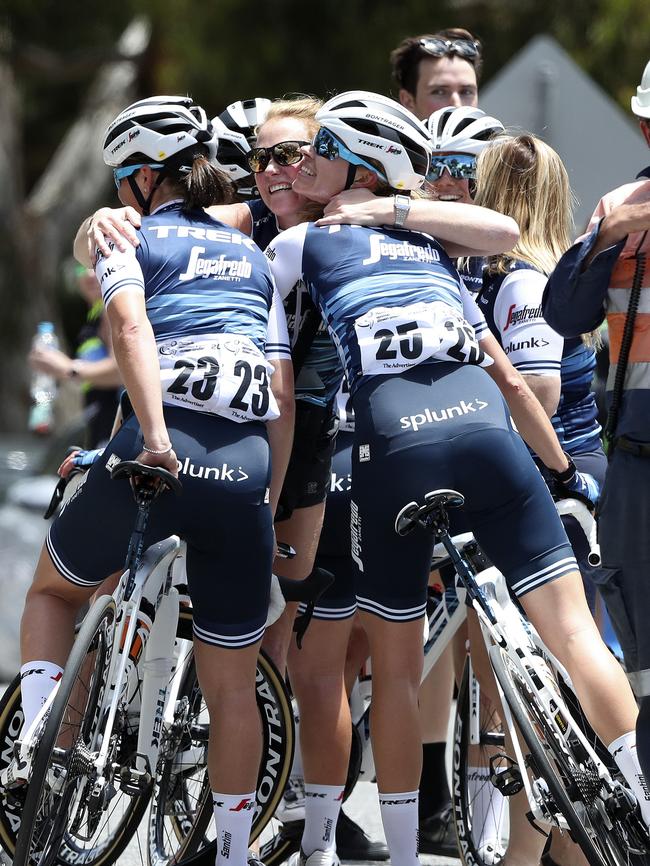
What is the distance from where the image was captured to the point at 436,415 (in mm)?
4312

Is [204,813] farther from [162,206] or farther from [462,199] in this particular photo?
[462,199]

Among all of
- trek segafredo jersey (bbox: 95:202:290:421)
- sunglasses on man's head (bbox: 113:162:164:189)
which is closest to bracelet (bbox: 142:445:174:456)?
trek segafredo jersey (bbox: 95:202:290:421)

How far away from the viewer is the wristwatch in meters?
4.53

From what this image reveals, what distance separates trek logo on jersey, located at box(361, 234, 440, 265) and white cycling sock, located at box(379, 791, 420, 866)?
1567mm

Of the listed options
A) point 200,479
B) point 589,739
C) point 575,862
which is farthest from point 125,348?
point 575,862

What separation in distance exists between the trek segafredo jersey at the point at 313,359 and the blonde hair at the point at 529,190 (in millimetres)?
787

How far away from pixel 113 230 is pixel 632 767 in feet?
6.82

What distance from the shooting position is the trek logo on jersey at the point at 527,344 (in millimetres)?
5012

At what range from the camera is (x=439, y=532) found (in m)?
4.31

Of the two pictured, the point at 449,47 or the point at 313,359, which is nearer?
the point at 313,359

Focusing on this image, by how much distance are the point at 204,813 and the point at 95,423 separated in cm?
343

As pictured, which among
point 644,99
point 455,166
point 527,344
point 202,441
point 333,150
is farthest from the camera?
point 455,166

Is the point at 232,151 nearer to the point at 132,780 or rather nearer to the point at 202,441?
the point at 202,441

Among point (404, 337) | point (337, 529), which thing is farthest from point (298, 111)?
point (337, 529)
